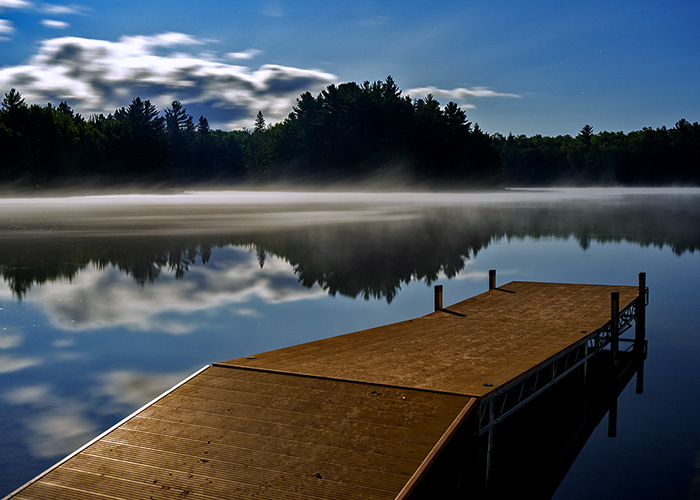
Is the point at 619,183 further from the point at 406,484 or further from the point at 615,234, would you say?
the point at 406,484

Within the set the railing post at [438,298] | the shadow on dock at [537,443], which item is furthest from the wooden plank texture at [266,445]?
the railing post at [438,298]

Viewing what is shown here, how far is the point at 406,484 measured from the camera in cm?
700

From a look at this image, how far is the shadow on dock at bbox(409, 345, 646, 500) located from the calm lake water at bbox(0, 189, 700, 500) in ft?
0.93

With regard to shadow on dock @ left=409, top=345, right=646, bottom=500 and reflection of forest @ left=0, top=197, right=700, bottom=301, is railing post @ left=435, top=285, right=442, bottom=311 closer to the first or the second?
shadow on dock @ left=409, top=345, right=646, bottom=500

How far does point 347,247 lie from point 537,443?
1141 inches

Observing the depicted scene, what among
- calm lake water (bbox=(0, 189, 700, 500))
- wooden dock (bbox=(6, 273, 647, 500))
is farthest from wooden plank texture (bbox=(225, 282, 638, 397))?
calm lake water (bbox=(0, 189, 700, 500))

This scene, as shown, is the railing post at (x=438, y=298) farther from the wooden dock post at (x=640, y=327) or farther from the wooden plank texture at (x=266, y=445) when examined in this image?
the wooden plank texture at (x=266, y=445)

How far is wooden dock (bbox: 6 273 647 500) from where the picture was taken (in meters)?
7.20

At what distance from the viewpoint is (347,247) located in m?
40.3

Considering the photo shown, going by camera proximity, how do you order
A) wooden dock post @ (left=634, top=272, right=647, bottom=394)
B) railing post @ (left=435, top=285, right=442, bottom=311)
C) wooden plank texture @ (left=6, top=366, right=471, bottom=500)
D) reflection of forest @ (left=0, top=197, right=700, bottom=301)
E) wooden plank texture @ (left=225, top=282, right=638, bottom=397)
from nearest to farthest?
wooden plank texture @ (left=6, top=366, right=471, bottom=500)
wooden plank texture @ (left=225, top=282, right=638, bottom=397)
railing post @ (left=435, top=285, right=442, bottom=311)
wooden dock post @ (left=634, top=272, right=647, bottom=394)
reflection of forest @ (left=0, top=197, right=700, bottom=301)

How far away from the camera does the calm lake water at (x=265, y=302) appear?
1129 cm

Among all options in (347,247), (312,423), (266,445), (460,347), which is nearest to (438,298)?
(460,347)

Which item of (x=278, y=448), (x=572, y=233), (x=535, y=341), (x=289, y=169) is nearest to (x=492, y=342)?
(x=535, y=341)

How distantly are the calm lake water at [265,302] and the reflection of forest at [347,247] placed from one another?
0.48 feet
